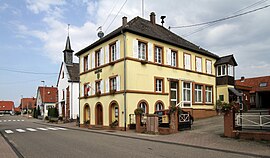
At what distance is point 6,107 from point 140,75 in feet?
404

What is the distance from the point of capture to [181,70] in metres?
29.5

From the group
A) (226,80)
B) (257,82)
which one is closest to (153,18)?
(226,80)

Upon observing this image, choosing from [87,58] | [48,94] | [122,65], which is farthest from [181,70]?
[48,94]

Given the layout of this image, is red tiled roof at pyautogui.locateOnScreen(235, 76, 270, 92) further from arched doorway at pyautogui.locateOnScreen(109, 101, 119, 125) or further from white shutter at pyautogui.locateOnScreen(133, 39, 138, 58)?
arched doorway at pyautogui.locateOnScreen(109, 101, 119, 125)

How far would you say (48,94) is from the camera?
224 feet

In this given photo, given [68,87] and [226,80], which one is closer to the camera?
[226,80]

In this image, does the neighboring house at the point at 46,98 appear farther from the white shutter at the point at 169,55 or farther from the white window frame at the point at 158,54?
the white window frame at the point at 158,54

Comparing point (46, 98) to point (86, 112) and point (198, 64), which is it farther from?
point (198, 64)

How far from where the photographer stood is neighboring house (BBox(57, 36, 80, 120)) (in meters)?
44.4

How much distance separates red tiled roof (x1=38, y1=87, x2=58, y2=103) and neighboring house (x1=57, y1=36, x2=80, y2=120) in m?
16.1

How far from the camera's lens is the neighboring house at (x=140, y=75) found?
24.5 meters

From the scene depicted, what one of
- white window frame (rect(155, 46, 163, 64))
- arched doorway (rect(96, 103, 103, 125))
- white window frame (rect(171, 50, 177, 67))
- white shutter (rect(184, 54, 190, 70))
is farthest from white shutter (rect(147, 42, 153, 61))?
arched doorway (rect(96, 103, 103, 125))

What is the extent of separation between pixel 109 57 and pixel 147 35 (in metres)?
4.19

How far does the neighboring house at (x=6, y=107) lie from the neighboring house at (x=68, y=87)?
91.8 metres
